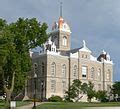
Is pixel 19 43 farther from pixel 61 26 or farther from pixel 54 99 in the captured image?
pixel 61 26

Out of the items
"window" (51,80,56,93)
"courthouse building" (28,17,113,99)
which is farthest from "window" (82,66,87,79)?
"window" (51,80,56,93)

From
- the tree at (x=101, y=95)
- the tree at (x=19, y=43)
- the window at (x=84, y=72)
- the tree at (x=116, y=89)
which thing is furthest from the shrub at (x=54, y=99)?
the tree at (x=19, y=43)

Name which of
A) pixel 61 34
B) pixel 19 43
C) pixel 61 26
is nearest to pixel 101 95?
pixel 61 34

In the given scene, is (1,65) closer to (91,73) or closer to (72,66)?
(72,66)

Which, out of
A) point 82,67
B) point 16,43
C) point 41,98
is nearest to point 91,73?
point 82,67

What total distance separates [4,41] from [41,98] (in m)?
39.1

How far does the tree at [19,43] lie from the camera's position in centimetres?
4212

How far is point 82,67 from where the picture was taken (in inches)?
3442

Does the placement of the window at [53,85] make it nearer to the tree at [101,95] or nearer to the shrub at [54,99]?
the shrub at [54,99]

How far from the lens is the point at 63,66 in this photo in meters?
83.7

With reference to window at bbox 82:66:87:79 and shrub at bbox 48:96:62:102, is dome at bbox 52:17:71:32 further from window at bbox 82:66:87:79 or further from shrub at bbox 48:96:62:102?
shrub at bbox 48:96:62:102

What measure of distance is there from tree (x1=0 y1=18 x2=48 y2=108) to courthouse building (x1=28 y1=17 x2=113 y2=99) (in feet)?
100.0

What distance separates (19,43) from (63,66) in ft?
130

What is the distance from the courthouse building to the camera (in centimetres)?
8075
